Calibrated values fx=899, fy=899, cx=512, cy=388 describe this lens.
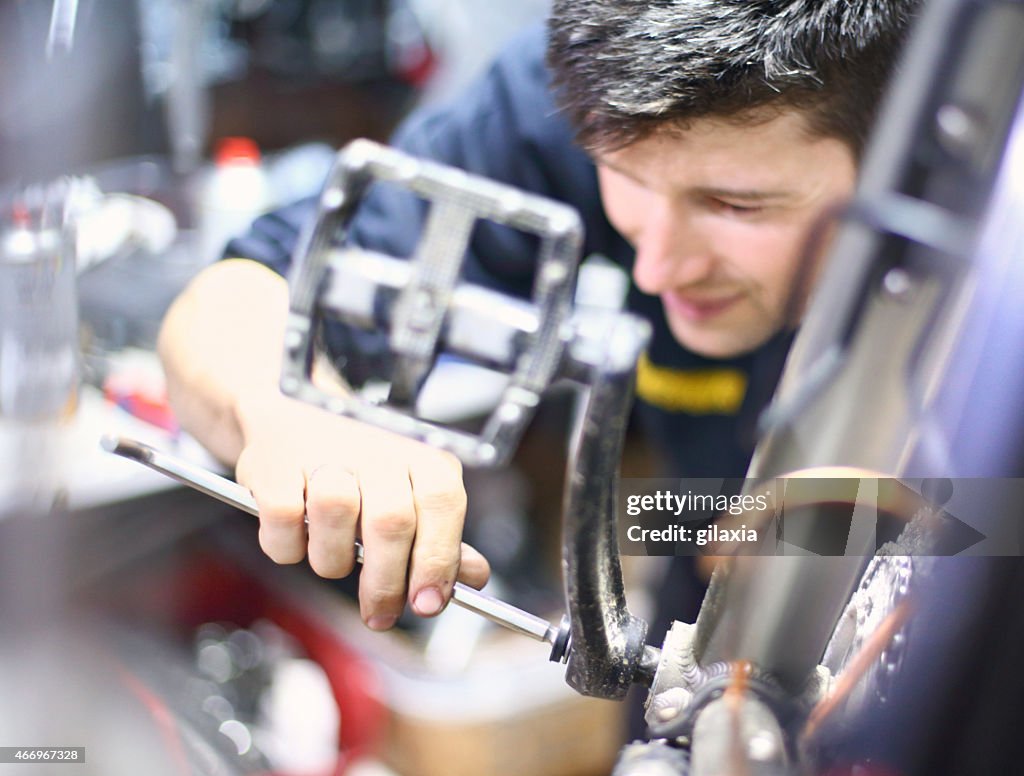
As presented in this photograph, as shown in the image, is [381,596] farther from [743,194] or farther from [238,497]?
[743,194]

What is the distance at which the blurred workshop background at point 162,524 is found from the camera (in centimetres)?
50

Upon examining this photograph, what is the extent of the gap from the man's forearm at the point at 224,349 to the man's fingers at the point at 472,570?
0.40 ft

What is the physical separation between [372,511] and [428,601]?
0.05 meters

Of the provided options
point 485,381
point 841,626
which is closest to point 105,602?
point 485,381

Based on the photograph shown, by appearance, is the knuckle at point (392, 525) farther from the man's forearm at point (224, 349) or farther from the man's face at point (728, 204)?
the man's face at point (728, 204)

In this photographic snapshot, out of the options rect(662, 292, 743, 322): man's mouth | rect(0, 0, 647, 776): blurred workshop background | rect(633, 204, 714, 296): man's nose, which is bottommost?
rect(0, 0, 647, 776): blurred workshop background

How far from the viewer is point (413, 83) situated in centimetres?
128

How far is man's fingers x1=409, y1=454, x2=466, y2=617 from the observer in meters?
0.38

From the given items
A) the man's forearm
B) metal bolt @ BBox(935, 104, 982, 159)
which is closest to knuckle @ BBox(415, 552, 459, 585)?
the man's forearm

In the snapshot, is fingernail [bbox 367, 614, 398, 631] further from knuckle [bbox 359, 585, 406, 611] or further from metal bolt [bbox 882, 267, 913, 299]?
metal bolt [bbox 882, 267, 913, 299]

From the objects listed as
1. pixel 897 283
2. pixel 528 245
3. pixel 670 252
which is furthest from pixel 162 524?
pixel 897 283

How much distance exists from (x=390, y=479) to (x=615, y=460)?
103 millimetres

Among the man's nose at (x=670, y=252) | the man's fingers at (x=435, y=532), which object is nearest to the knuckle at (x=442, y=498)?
the man's fingers at (x=435, y=532)

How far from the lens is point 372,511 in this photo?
1.24 feet
